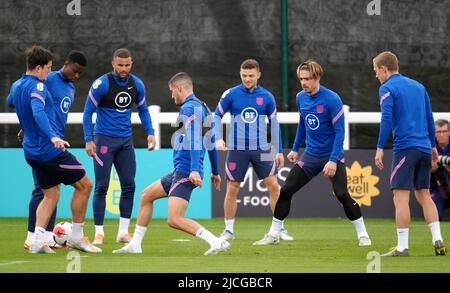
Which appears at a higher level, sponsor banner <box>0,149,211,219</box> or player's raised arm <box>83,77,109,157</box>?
player's raised arm <box>83,77,109,157</box>

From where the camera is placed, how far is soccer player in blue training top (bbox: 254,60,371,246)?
1278cm

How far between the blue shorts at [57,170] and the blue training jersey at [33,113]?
0.20 ft

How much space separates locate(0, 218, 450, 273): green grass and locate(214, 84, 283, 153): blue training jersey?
1187 millimetres

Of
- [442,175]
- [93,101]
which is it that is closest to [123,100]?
[93,101]

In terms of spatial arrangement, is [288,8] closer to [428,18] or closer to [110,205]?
[428,18]

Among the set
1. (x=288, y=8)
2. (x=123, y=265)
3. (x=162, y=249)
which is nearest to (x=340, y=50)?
(x=288, y=8)

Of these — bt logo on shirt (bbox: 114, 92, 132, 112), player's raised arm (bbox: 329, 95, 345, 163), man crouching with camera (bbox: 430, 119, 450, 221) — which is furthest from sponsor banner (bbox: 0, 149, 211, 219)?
player's raised arm (bbox: 329, 95, 345, 163)

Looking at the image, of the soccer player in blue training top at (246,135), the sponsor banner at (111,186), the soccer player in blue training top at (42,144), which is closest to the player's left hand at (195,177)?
the soccer player in blue training top at (42,144)

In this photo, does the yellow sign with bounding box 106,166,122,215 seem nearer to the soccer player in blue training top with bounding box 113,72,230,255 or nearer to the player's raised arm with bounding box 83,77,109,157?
the player's raised arm with bounding box 83,77,109,157

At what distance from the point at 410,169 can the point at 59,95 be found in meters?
A: 3.84

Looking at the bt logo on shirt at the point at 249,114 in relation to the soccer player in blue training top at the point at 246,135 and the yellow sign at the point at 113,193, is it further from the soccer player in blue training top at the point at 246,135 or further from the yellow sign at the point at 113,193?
the yellow sign at the point at 113,193

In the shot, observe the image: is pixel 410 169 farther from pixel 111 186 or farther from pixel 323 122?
pixel 111 186

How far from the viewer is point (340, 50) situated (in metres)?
18.0

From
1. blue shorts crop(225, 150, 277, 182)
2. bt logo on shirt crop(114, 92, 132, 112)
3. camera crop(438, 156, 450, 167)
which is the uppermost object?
bt logo on shirt crop(114, 92, 132, 112)
